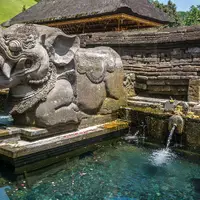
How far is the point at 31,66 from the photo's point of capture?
4.61 m

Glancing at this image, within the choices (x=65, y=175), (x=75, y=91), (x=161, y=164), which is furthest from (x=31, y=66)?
(x=161, y=164)

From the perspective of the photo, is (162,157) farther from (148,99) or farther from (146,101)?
(148,99)

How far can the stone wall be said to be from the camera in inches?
260

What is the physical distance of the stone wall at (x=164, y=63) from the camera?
21.6 ft

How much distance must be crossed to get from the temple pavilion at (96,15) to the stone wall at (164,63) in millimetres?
5144

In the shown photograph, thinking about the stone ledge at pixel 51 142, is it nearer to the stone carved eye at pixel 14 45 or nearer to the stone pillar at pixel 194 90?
the stone carved eye at pixel 14 45

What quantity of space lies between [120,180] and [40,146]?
1319mm

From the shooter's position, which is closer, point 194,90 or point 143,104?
point 194,90

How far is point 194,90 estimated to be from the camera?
6.32 metres

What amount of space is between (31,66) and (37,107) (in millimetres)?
672

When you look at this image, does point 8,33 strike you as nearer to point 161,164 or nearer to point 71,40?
point 71,40

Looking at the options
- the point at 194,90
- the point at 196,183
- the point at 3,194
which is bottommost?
the point at 196,183

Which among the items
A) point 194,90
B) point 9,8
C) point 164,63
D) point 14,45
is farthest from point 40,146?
point 9,8

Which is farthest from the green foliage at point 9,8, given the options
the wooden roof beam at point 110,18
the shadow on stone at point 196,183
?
the shadow on stone at point 196,183
